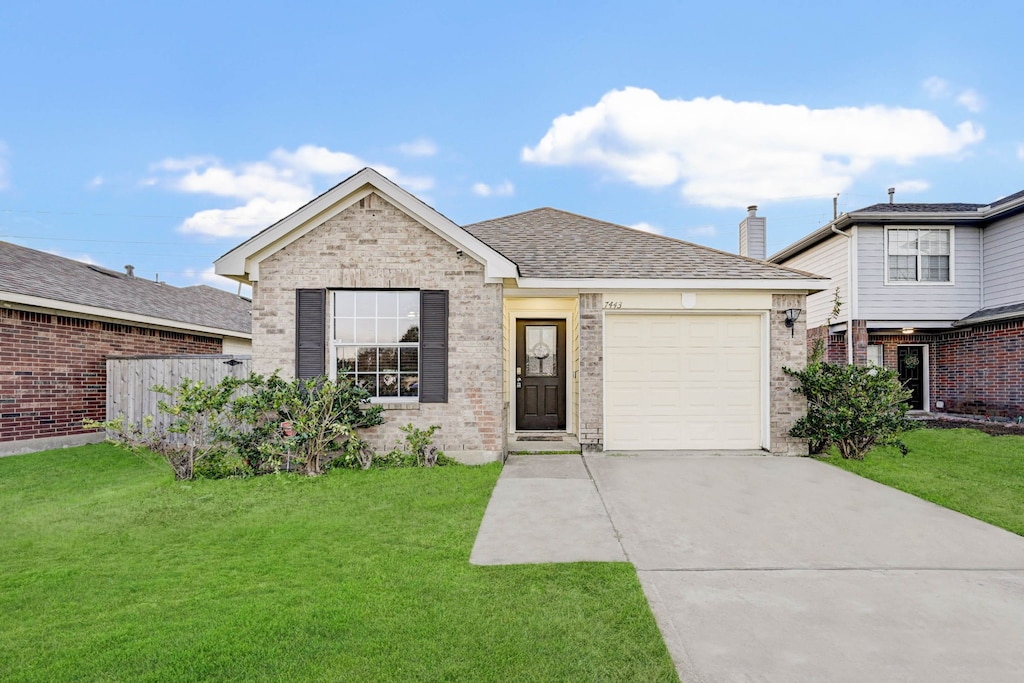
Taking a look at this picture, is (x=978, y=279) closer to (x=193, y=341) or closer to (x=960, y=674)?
(x=960, y=674)

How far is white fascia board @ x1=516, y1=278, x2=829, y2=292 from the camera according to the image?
24.6ft

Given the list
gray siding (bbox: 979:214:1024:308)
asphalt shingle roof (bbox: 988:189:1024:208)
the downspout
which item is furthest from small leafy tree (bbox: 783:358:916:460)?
asphalt shingle roof (bbox: 988:189:1024:208)

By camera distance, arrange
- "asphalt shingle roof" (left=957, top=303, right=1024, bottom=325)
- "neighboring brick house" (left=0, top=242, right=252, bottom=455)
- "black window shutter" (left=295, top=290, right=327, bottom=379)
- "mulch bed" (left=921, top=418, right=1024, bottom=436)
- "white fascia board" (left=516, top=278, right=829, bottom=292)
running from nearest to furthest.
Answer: "black window shutter" (left=295, top=290, right=327, bottom=379)
"white fascia board" (left=516, top=278, right=829, bottom=292)
"neighboring brick house" (left=0, top=242, right=252, bottom=455)
"mulch bed" (left=921, top=418, right=1024, bottom=436)
"asphalt shingle roof" (left=957, top=303, right=1024, bottom=325)

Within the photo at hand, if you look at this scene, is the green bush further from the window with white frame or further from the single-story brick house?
the window with white frame

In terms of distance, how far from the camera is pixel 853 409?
7.10 metres

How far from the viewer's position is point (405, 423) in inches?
275

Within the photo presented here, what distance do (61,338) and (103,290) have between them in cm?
230

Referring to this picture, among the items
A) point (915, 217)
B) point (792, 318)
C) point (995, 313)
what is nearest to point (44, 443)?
point (792, 318)

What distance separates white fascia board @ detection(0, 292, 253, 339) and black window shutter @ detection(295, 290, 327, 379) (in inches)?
205

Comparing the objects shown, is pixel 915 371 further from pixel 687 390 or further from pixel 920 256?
pixel 687 390

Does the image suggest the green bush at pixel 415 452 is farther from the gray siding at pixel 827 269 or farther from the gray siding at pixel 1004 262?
the gray siding at pixel 1004 262

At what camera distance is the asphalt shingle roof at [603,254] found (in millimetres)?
7645

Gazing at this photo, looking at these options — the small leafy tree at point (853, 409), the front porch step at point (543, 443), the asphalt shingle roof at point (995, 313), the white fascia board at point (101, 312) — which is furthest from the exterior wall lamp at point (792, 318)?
the white fascia board at point (101, 312)

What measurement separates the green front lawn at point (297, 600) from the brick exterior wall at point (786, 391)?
208 inches
